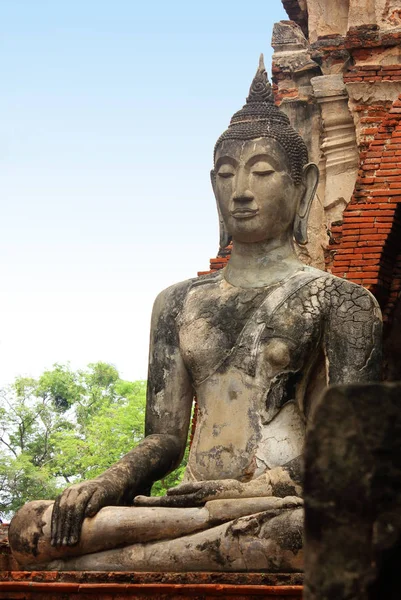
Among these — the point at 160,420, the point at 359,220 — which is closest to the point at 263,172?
the point at 160,420

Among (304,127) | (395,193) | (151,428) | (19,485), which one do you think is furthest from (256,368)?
(19,485)

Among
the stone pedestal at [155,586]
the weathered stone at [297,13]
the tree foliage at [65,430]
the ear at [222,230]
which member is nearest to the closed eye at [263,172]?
the ear at [222,230]

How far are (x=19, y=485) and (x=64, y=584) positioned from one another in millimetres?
23979

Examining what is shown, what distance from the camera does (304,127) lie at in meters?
12.3

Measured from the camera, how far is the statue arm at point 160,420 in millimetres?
7281

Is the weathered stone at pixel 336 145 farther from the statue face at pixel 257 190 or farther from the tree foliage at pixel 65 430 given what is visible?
the tree foliage at pixel 65 430

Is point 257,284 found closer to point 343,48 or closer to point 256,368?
point 256,368

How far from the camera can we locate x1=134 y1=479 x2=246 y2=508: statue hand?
6.96m

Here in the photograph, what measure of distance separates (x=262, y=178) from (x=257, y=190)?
85 mm

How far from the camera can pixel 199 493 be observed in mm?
6996

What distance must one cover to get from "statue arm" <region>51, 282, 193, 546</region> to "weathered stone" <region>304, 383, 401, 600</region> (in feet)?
14.6

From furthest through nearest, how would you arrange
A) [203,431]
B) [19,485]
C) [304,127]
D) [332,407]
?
[19,485] → [304,127] → [203,431] → [332,407]

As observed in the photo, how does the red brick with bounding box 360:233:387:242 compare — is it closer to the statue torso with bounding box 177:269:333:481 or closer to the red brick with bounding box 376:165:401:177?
the red brick with bounding box 376:165:401:177

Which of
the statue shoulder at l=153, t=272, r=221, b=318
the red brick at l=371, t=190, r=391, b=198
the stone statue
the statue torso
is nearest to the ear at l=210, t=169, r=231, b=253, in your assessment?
the stone statue
